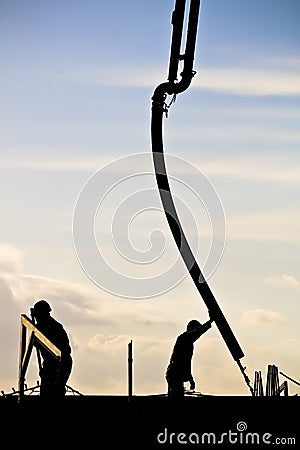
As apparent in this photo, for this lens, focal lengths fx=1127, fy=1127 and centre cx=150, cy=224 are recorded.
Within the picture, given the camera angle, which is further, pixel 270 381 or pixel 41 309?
pixel 270 381

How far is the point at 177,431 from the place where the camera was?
1903 centimetres

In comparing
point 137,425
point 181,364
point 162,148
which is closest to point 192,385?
point 181,364

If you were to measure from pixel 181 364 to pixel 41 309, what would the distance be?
2.90 metres

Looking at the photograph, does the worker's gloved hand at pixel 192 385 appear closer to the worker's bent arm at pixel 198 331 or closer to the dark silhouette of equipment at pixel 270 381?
the worker's bent arm at pixel 198 331

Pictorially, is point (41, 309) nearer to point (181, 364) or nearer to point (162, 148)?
point (181, 364)

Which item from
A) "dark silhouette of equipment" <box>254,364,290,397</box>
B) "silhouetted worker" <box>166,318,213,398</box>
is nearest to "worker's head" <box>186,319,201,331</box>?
"silhouetted worker" <box>166,318,213,398</box>

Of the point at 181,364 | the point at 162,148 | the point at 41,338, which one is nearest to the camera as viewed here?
the point at 41,338

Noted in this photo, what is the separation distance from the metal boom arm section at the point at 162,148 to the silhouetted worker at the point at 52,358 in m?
5.82

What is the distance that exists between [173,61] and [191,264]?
A: 454cm

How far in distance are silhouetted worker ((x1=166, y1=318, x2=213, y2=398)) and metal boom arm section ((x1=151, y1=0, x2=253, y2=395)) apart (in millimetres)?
3706

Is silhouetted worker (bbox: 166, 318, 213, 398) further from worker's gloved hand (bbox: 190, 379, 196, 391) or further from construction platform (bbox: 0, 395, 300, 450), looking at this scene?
construction platform (bbox: 0, 395, 300, 450)

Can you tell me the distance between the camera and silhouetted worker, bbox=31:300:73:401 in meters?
18.5

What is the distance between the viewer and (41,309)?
19.2 m

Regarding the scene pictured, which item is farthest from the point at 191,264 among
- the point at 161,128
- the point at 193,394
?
the point at 193,394
